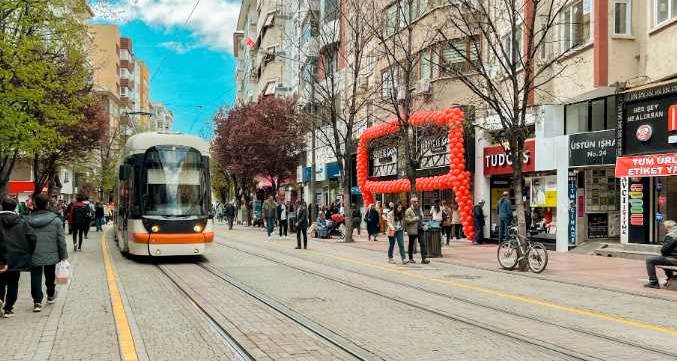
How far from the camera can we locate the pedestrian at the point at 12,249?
940 cm

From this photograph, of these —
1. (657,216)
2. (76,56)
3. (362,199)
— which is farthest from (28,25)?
(362,199)

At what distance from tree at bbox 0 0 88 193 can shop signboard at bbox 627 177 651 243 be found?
56.1 ft

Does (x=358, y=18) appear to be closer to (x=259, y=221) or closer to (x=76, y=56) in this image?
(x=76, y=56)

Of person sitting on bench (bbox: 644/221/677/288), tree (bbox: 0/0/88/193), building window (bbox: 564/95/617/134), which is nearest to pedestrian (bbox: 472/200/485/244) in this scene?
building window (bbox: 564/95/617/134)

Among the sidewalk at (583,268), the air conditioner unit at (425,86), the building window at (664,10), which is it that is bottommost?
the sidewalk at (583,268)

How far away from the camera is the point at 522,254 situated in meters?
17.0

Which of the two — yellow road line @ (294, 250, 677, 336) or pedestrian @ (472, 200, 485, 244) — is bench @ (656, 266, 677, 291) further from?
pedestrian @ (472, 200, 485, 244)

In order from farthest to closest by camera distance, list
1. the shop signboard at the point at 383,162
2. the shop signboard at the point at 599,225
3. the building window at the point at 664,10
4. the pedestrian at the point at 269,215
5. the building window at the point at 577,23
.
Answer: the shop signboard at the point at 383,162 < the pedestrian at the point at 269,215 < the shop signboard at the point at 599,225 < the building window at the point at 577,23 < the building window at the point at 664,10

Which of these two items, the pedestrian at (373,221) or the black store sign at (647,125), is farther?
the pedestrian at (373,221)

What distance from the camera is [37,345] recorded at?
771 cm

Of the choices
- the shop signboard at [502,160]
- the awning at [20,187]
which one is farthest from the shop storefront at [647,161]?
the awning at [20,187]

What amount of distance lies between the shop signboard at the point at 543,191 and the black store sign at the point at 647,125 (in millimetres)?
3681

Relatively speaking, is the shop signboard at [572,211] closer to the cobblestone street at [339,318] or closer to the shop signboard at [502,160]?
the shop signboard at [502,160]

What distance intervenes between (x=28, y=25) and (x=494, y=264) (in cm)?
1420
